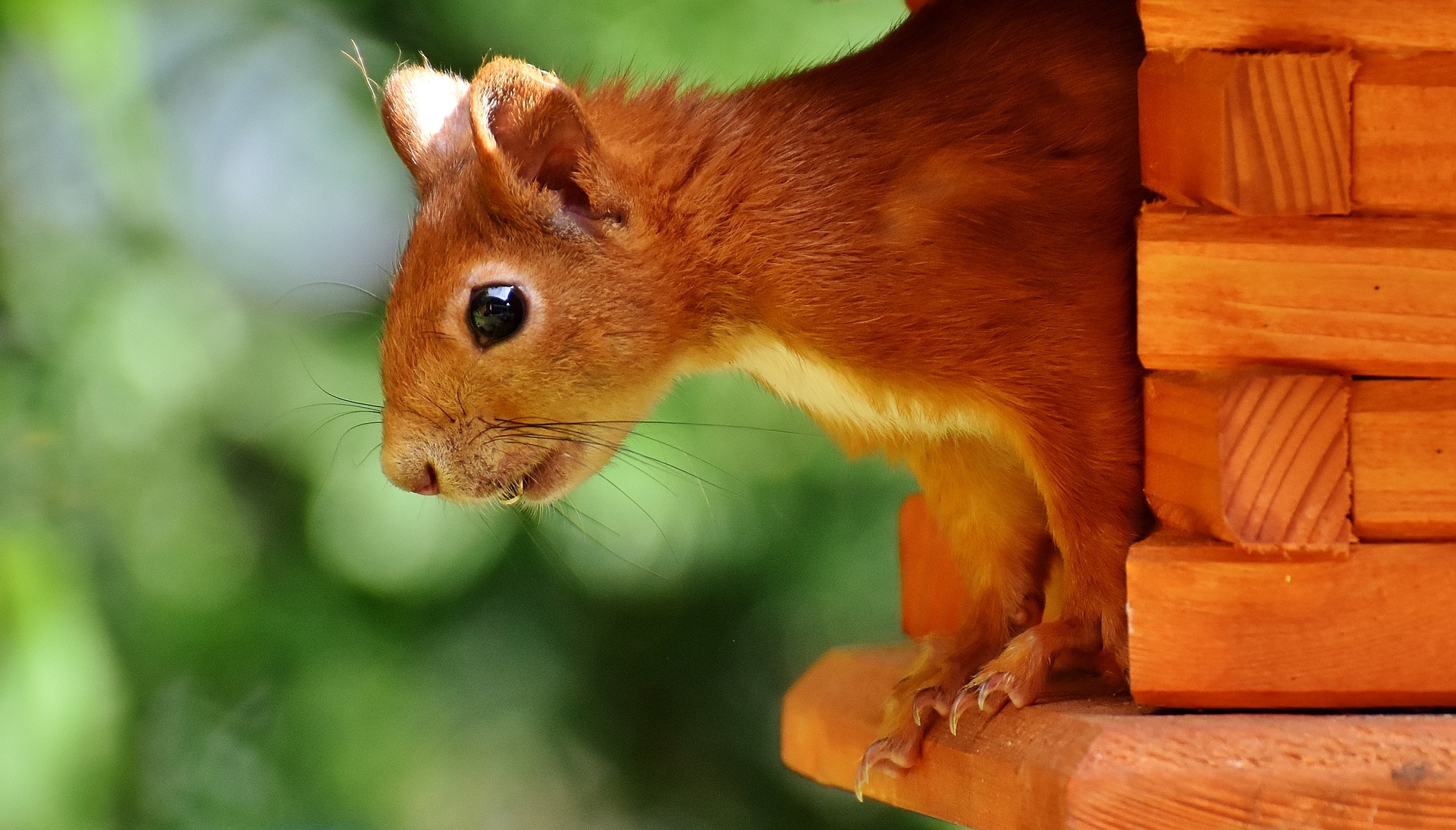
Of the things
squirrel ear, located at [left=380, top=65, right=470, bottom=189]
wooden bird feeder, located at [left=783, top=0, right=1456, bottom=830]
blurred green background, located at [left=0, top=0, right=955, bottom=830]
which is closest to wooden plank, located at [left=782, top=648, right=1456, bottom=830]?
wooden bird feeder, located at [left=783, top=0, right=1456, bottom=830]

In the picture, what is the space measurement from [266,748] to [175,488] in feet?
1.19

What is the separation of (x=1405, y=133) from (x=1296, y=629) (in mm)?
356

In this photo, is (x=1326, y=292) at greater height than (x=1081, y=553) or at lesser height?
greater

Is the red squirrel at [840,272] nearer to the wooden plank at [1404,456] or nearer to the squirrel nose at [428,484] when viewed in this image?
the squirrel nose at [428,484]

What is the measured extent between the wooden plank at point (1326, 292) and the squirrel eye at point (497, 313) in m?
0.52

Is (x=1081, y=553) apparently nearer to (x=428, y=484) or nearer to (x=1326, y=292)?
(x=1326, y=292)

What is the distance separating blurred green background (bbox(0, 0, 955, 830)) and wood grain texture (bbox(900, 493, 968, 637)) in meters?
0.33

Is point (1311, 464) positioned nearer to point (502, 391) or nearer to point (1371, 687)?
point (1371, 687)

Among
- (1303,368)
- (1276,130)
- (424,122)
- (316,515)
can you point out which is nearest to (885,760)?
(1303,368)

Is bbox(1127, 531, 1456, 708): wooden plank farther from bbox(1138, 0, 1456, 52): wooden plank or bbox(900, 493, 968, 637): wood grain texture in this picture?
bbox(900, 493, 968, 637): wood grain texture

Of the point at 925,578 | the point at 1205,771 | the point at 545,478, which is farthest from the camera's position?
the point at 925,578

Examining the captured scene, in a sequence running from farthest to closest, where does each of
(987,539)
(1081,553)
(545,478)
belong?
(987,539), (545,478), (1081,553)

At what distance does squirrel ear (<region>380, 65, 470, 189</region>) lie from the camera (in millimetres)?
1384

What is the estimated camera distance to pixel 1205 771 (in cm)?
95
